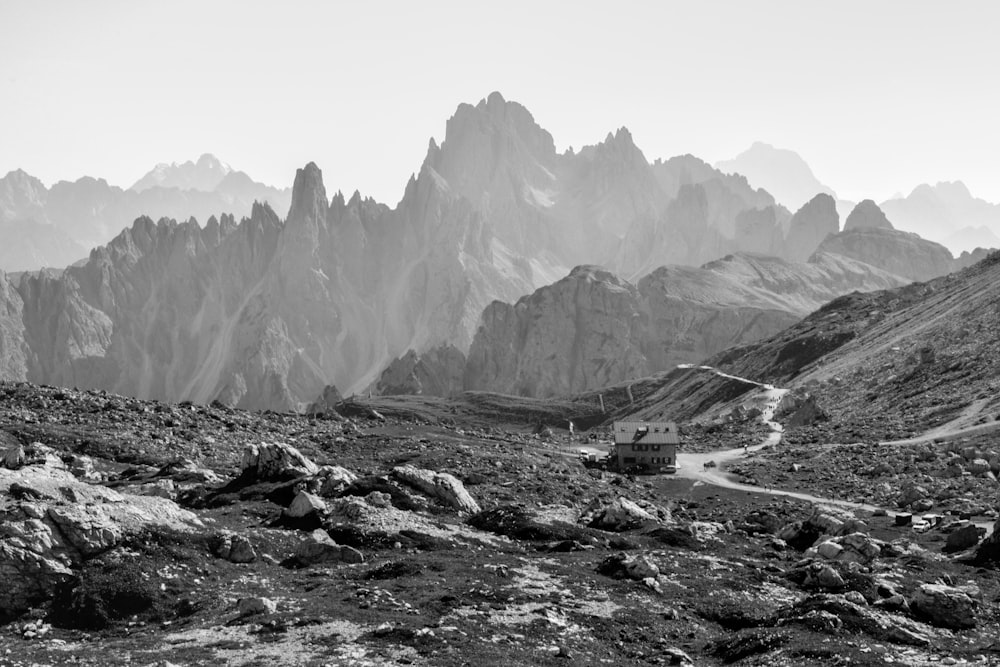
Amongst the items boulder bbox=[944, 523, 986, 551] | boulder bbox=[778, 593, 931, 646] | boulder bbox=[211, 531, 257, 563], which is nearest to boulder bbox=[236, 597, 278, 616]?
boulder bbox=[211, 531, 257, 563]

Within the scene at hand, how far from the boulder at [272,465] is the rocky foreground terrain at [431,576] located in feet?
0.49

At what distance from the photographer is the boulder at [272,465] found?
5181 cm

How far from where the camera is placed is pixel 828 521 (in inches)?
2044

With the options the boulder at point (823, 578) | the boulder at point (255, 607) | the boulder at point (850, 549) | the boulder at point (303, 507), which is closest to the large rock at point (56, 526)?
the boulder at point (303, 507)

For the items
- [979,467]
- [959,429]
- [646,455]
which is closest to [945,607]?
[979,467]

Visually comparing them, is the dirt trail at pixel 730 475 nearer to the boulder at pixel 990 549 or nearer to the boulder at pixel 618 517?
the boulder at pixel 990 549

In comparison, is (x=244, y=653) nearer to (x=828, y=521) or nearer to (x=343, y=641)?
(x=343, y=641)

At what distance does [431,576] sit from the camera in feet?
120

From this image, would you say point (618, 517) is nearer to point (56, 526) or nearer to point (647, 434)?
point (56, 526)

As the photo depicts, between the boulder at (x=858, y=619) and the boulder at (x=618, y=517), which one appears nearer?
the boulder at (x=858, y=619)

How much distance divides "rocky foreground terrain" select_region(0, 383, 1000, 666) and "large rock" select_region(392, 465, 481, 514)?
139 millimetres

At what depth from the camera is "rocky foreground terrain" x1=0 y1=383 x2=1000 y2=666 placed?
2895 cm

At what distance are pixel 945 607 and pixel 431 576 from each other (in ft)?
61.9

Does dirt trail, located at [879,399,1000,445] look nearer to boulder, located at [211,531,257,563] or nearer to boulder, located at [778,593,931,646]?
boulder, located at [778,593,931,646]
